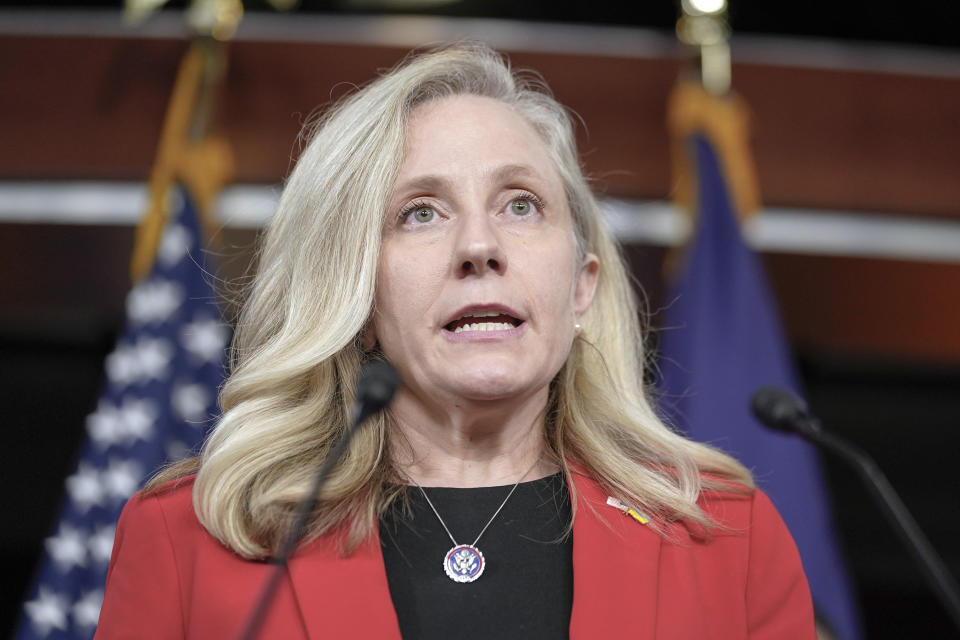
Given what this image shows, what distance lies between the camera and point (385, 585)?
131cm

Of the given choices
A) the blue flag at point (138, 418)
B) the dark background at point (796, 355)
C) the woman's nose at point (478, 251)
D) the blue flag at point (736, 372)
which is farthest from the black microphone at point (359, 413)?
the dark background at point (796, 355)

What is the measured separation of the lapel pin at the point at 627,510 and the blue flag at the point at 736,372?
3.23 feet

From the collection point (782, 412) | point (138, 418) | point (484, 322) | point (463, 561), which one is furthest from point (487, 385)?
point (138, 418)

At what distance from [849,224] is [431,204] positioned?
227 cm

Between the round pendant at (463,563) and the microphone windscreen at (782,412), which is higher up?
the microphone windscreen at (782,412)

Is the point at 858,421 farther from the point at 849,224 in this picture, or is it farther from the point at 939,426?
the point at 849,224

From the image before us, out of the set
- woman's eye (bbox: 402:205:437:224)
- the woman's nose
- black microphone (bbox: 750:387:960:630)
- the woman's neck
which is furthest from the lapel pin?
woman's eye (bbox: 402:205:437:224)

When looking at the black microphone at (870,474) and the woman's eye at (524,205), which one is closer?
the black microphone at (870,474)

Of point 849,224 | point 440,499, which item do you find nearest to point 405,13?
point 849,224

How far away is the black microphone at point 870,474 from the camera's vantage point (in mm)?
1062

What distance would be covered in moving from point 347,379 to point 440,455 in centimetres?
18

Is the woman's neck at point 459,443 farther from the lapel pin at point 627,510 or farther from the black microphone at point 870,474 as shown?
the black microphone at point 870,474

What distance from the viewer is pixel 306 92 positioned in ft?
10.6

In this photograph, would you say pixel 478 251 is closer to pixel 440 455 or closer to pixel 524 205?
pixel 524 205
